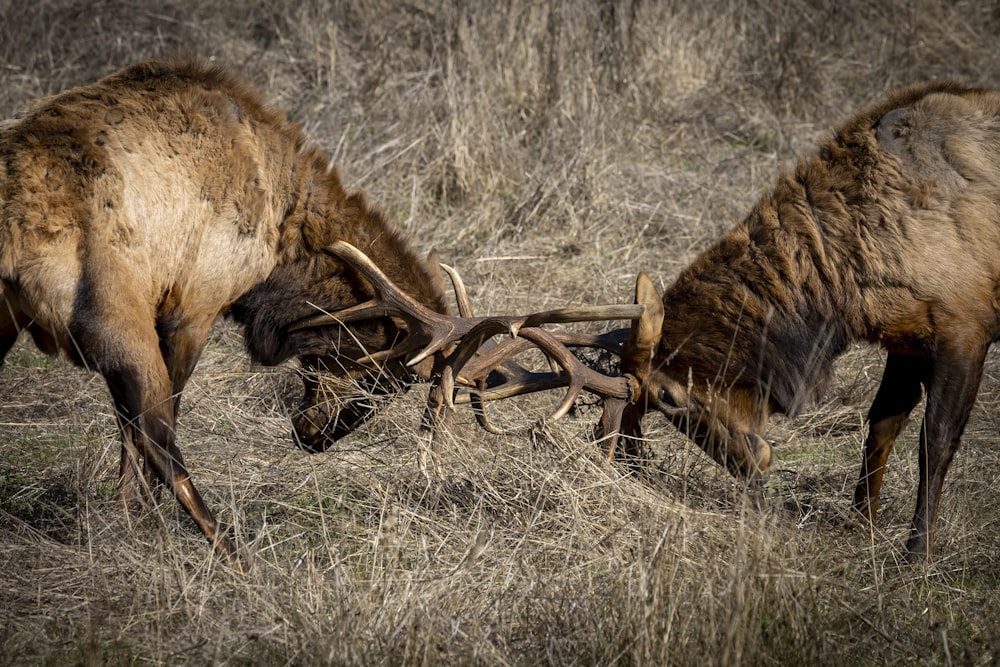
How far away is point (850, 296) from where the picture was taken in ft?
15.5

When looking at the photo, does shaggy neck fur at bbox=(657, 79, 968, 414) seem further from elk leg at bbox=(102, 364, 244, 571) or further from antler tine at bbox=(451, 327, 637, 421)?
elk leg at bbox=(102, 364, 244, 571)

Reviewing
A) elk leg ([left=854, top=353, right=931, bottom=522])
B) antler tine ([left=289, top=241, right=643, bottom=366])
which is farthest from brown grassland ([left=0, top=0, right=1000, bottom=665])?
antler tine ([left=289, top=241, right=643, bottom=366])

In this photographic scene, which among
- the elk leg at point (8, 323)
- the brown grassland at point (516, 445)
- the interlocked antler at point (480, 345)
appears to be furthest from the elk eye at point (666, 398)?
the elk leg at point (8, 323)

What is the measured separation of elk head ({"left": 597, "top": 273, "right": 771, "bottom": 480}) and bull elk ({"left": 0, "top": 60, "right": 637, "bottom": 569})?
0.13m

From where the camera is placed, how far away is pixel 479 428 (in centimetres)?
514

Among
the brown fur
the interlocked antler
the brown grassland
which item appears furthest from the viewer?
the interlocked antler

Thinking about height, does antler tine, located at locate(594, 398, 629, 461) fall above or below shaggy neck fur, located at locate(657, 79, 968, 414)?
below

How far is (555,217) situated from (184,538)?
424 cm

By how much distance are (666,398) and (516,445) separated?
2.29ft

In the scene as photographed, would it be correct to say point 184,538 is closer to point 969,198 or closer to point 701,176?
point 969,198

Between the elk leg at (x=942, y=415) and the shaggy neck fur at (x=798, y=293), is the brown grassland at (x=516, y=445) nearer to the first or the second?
the elk leg at (x=942, y=415)

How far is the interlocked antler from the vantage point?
469 centimetres

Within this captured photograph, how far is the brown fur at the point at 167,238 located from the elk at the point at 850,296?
1195mm

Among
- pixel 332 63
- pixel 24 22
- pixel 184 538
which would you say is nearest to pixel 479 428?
pixel 184 538
